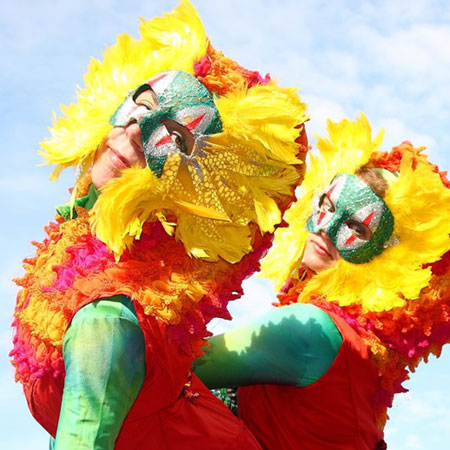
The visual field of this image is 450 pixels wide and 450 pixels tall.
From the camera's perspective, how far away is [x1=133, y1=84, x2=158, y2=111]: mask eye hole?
7.32ft

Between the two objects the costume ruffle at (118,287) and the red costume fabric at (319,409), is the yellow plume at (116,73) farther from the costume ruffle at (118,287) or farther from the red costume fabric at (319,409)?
the red costume fabric at (319,409)

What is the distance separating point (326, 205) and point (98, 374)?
150 cm

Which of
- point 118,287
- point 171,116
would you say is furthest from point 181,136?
point 118,287

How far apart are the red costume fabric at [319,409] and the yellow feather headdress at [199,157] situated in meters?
0.65

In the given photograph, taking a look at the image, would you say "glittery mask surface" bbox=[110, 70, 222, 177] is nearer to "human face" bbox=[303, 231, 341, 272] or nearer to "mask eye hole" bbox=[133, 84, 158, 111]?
"mask eye hole" bbox=[133, 84, 158, 111]

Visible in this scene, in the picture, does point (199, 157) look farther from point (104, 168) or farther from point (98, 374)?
point (98, 374)

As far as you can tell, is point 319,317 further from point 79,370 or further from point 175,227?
point 79,370

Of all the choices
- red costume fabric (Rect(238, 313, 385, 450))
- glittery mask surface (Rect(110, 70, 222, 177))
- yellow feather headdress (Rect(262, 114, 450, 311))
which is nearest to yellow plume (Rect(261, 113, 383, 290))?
yellow feather headdress (Rect(262, 114, 450, 311))

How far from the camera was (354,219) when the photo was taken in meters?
3.07

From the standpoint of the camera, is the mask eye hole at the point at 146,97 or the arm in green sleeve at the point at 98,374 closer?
the arm in green sleeve at the point at 98,374

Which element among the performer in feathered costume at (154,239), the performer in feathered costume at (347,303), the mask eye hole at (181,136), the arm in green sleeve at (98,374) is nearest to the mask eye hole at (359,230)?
the performer in feathered costume at (347,303)

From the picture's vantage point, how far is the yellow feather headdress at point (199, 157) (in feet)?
7.02

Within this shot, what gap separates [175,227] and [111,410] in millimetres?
530

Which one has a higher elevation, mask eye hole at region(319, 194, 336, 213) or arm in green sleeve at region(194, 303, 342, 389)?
mask eye hole at region(319, 194, 336, 213)
